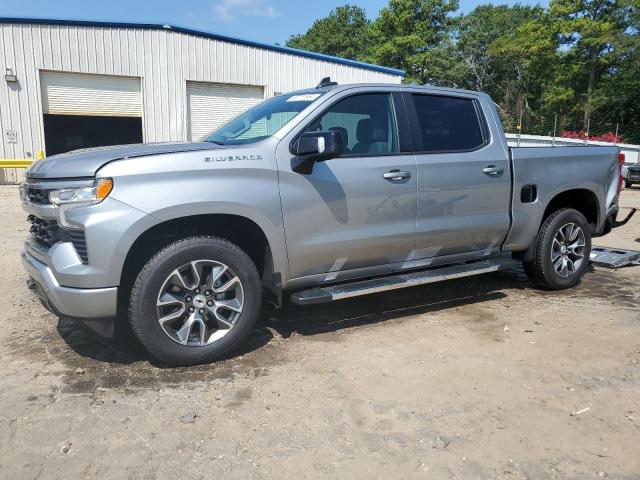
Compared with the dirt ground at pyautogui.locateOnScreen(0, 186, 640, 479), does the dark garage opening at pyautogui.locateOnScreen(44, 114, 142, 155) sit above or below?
above

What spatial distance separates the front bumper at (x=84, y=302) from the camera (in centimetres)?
341

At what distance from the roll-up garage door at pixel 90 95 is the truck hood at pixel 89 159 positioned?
1487 centimetres

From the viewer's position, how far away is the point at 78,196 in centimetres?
343

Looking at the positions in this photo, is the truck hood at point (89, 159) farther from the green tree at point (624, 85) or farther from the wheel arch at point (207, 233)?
the green tree at point (624, 85)

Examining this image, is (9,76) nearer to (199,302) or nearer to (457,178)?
(199,302)

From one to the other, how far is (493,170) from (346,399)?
8.79 ft

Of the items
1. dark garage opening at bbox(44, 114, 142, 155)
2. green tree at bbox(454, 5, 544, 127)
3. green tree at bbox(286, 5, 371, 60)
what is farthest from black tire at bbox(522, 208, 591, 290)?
green tree at bbox(286, 5, 371, 60)

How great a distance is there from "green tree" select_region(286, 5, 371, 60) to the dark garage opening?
1373 inches

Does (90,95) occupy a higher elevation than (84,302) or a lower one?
higher

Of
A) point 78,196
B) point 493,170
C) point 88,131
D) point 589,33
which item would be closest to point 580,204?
point 493,170

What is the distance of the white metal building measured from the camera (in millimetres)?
16328

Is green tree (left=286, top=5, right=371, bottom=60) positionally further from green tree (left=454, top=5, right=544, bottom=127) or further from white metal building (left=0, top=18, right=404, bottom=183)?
white metal building (left=0, top=18, right=404, bottom=183)

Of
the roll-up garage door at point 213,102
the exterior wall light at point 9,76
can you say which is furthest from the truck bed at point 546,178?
the exterior wall light at point 9,76

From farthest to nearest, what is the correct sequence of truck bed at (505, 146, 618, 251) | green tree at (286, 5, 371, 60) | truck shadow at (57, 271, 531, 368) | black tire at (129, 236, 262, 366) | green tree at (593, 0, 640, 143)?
1. green tree at (286, 5, 371, 60)
2. green tree at (593, 0, 640, 143)
3. truck bed at (505, 146, 618, 251)
4. truck shadow at (57, 271, 531, 368)
5. black tire at (129, 236, 262, 366)
